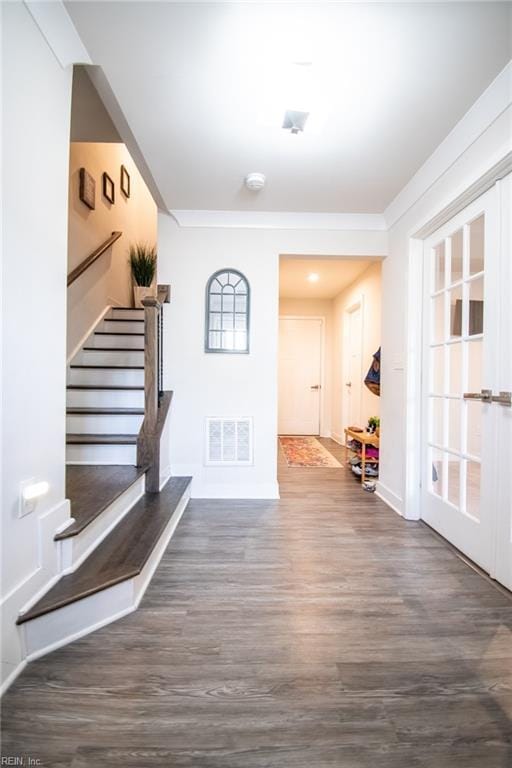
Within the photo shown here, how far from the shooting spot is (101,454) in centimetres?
232

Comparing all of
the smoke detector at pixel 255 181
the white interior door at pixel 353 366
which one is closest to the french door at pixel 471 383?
the smoke detector at pixel 255 181

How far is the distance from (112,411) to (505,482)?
2.47 m

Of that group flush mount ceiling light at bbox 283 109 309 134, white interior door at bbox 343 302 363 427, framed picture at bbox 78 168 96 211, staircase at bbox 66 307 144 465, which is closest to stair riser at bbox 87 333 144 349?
staircase at bbox 66 307 144 465

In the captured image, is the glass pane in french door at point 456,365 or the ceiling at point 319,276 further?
the ceiling at point 319,276

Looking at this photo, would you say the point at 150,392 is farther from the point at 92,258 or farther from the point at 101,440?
the point at 92,258

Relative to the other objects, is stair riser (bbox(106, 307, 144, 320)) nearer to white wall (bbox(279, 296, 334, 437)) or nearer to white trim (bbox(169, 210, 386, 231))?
white trim (bbox(169, 210, 386, 231))

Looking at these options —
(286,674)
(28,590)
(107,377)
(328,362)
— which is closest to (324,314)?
(328,362)

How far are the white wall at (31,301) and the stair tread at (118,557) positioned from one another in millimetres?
81

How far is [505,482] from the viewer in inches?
62.4

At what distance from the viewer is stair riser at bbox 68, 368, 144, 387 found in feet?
9.37

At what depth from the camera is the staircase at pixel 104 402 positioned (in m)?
2.32

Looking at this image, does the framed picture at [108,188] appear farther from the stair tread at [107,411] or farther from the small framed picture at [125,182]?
the stair tread at [107,411]

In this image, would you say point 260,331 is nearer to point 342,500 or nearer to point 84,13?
point 342,500

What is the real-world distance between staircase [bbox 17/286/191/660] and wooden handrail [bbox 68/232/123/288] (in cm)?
60
